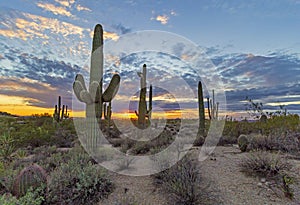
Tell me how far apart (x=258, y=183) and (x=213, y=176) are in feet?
3.50

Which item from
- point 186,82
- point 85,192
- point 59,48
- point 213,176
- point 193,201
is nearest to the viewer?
point 193,201

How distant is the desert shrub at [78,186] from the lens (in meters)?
5.45

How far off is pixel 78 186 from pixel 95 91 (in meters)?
3.73

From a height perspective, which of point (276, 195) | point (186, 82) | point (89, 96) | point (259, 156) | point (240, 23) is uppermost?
point (240, 23)

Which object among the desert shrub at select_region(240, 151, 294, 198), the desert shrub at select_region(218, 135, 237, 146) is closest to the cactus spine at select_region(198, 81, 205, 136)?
the desert shrub at select_region(218, 135, 237, 146)

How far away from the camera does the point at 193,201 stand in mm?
5109

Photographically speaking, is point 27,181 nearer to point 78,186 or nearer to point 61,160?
point 78,186

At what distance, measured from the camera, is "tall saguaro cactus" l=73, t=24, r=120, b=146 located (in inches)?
321

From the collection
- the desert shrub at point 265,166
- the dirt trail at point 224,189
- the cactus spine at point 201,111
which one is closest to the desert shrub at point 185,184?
the dirt trail at point 224,189

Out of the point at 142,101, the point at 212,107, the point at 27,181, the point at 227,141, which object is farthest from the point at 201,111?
the point at 27,181

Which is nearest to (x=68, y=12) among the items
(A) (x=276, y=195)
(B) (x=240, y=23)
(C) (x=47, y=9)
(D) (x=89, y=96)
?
(C) (x=47, y=9)

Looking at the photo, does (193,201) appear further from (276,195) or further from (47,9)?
(47,9)

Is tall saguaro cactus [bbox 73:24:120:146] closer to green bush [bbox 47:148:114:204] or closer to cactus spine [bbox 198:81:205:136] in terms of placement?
green bush [bbox 47:148:114:204]

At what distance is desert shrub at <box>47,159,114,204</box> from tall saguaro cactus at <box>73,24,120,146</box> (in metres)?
2.12
